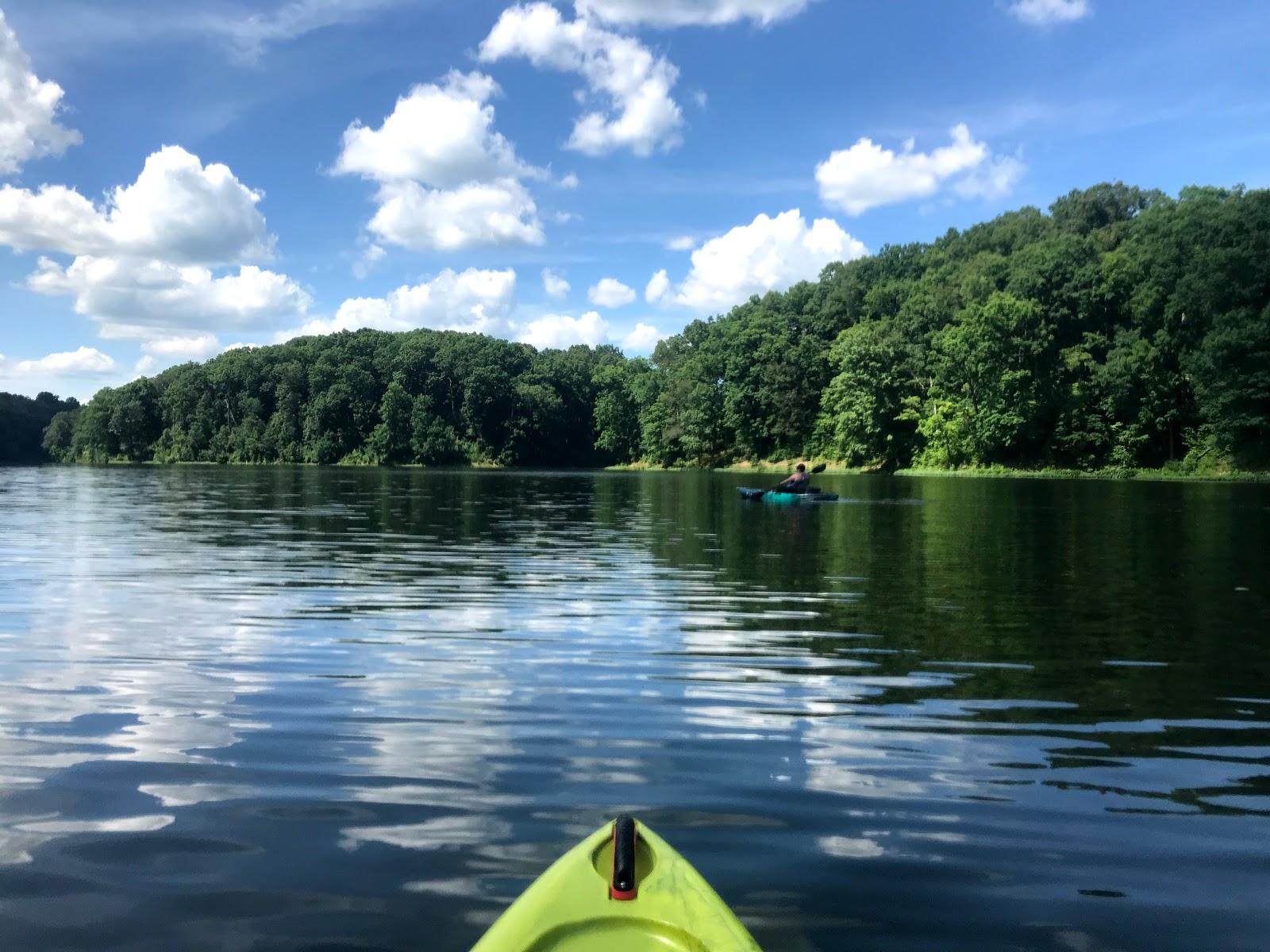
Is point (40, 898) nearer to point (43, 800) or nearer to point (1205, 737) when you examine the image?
point (43, 800)

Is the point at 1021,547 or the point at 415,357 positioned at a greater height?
the point at 415,357

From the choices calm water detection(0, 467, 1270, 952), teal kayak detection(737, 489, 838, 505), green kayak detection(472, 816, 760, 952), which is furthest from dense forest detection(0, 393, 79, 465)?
green kayak detection(472, 816, 760, 952)

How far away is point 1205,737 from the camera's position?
701cm

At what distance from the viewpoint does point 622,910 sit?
363cm

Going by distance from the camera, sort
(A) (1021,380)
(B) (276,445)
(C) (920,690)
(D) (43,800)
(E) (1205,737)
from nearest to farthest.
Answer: (D) (43,800) < (E) (1205,737) < (C) (920,690) < (A) (1021,380) < (B) (276,445)

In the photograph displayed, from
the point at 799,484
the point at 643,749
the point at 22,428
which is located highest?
the point at 22,428

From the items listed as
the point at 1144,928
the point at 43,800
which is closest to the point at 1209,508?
the point at 1144,928

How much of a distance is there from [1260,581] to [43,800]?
16.2 meters

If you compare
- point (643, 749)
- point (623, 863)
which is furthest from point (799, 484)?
point (623, 863)

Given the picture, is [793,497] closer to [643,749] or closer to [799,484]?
[799,484]

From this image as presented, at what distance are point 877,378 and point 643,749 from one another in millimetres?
82316

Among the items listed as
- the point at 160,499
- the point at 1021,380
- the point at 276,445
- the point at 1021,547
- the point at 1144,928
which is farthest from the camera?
the point at 276,445

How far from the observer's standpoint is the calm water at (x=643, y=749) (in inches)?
172

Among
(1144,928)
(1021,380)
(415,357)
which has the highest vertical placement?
(415,357)
